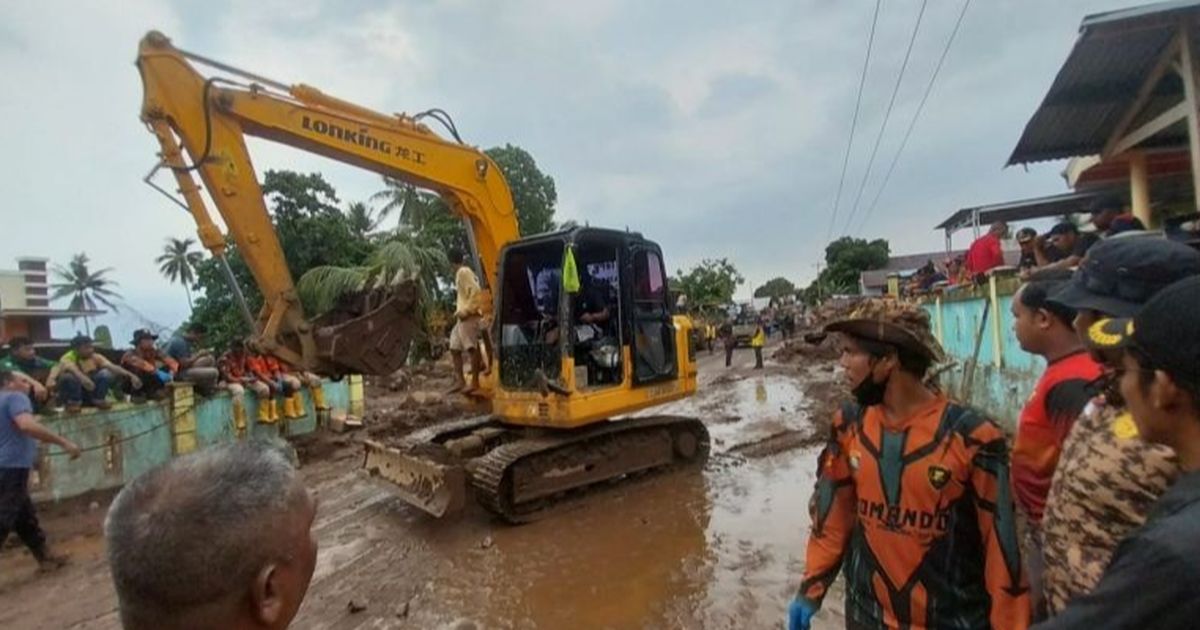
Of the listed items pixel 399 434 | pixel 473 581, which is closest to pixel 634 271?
pixel 473 581

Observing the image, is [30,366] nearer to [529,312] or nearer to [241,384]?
[241,384]

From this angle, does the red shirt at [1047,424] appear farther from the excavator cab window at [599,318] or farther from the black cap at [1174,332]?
the excavator cab window at [599,318]

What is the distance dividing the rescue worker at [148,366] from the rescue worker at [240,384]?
803 mm

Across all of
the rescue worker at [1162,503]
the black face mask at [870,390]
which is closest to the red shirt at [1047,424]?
the black face mask at [870,390]

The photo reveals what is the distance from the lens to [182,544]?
1032 mm

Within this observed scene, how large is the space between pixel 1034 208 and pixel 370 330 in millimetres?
11376

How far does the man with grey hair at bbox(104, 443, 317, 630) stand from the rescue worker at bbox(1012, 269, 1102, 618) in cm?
223

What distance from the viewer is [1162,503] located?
1026 millimetres

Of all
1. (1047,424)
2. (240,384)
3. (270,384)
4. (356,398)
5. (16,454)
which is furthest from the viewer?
(356,398)

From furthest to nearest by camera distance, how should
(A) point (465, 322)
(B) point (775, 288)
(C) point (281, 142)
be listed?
1. (B) point (775, 288)
2. (A) point (465, 322)
3. (C) point (281, 142)

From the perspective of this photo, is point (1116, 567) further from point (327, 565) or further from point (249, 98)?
point (249, 98)

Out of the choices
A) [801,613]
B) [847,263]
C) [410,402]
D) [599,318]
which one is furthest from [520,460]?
[847,263]

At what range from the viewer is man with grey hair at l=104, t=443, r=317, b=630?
3.39ft

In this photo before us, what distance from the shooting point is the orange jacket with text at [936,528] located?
6.52ft
